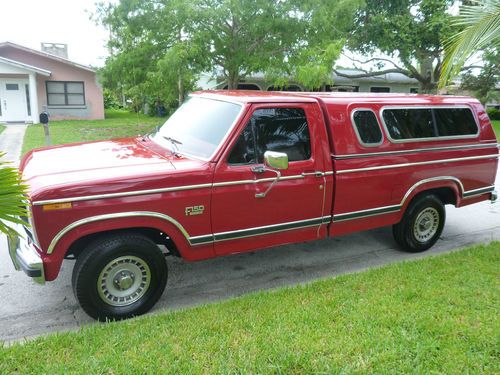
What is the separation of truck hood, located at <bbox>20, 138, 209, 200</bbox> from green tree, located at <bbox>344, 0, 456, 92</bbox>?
57.0 feet

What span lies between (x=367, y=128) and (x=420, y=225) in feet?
5.49

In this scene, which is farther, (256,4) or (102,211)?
(256,4)

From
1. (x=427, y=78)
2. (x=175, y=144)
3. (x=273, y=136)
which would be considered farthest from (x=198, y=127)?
(x=427, y=78)

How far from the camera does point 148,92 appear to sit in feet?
47.7

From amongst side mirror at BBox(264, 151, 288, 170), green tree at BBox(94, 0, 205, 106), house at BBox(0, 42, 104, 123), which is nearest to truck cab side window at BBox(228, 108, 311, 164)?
side mirror at BBox(264, 151, 288, 170)

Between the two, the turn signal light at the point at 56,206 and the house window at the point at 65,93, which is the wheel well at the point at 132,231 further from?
the house window at the point at 65,93

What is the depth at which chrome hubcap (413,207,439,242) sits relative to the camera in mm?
5695

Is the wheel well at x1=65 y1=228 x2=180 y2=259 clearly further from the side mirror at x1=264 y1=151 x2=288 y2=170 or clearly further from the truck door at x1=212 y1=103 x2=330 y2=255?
the side mirror at x1=264 y1=151 x2=288 y2=170

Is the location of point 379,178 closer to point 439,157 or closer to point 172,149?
point 439,157

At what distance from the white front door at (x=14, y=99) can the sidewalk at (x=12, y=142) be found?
3.76 meters

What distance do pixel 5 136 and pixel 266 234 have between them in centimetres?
1588

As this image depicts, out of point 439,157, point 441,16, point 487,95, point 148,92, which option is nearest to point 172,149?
point 439,157

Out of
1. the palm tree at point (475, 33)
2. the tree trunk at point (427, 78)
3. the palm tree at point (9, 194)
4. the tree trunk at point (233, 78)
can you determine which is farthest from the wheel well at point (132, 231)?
the tree trunk at point (427, 78)

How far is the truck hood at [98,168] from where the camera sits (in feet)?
11.5
